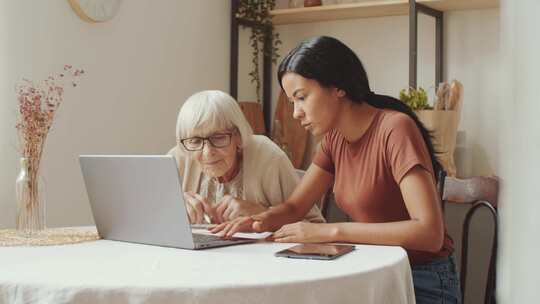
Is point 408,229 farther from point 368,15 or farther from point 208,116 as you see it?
point 368,15

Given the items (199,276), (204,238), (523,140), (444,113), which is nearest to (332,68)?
(204,238)

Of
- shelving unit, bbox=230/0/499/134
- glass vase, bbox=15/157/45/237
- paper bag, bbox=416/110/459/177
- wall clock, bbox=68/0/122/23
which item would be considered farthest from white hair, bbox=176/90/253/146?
shelving unit, bbox=230/0/499/134

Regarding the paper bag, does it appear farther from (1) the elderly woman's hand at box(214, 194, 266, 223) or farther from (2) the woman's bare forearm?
(2) the woman's bare forearm

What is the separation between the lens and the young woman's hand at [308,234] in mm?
1579

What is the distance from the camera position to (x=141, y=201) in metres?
1.54

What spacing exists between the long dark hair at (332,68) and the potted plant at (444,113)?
4.55ft

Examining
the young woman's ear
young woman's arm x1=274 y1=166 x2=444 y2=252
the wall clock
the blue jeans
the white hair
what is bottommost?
the blue jeans

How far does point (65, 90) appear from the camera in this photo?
9.52ft

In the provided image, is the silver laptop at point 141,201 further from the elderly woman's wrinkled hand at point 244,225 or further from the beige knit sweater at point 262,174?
the beige knit sweater at point 262,174

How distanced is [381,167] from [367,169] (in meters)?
0.05

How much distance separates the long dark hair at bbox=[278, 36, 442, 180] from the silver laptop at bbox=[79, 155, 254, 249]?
440 mm

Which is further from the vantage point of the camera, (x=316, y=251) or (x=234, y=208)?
(x=234, y=208)

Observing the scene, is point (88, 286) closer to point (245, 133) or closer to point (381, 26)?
point (245, 133)

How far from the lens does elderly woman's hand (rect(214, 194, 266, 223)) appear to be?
1856 millimetres
